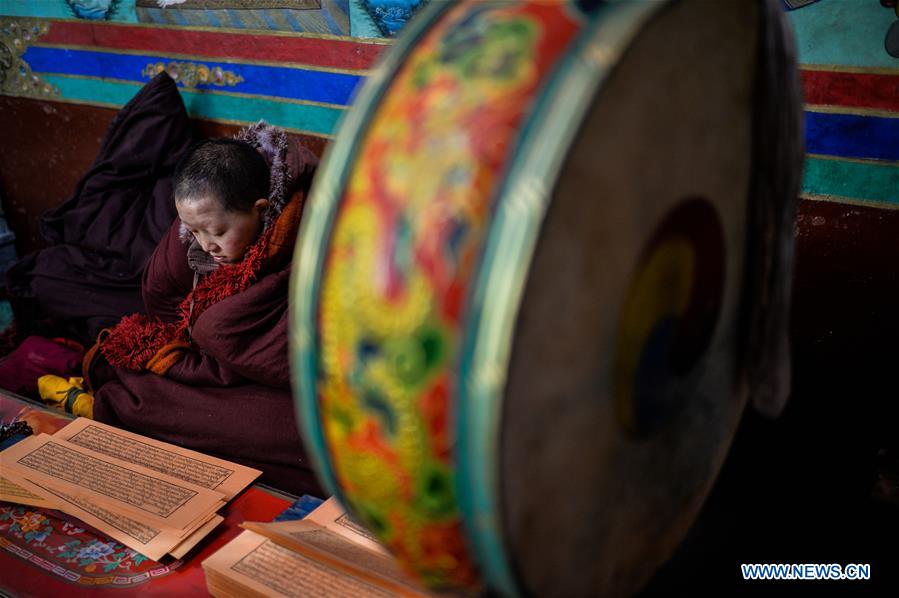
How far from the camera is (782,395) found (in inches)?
46.1

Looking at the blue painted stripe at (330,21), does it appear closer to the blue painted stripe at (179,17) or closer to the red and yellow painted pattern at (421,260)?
the blue painted stripe at (179,17)

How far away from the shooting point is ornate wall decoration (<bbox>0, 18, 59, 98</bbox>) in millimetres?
3539

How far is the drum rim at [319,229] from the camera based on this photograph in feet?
2.55

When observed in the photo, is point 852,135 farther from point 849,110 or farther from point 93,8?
point 93,8

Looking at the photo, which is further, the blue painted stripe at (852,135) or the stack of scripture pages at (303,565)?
the blue painted stripe at (852,135)

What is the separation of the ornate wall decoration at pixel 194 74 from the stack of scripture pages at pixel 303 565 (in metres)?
2.12

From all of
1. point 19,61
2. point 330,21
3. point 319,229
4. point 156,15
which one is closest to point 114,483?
point 319,229

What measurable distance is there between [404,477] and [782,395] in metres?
0.72

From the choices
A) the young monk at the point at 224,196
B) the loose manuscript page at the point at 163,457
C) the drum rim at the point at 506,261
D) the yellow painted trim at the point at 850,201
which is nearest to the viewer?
the drum rim at the point at 506,261

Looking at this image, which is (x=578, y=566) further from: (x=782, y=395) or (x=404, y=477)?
(x=782, y=395)

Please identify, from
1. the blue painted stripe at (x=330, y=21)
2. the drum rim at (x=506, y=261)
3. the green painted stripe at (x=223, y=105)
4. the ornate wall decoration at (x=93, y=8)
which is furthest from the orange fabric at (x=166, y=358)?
the drum rim at (x=506, y=261)

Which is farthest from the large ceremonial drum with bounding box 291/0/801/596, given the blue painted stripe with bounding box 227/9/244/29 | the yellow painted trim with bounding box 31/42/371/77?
the blue painted stripe with bounding box 227/9/244/29

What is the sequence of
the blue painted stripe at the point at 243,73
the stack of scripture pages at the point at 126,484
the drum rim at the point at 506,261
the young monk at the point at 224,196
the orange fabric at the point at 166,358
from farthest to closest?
the blue painted stripe at the point at 243,73, the orange fabric at the point at 166,358, the young monk at the point at 224,196, the stack of scripture pages at the point at 126,484, the drum rim at the point at 506,261

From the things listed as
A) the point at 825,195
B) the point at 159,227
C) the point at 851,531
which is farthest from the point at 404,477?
the point at 159,227
